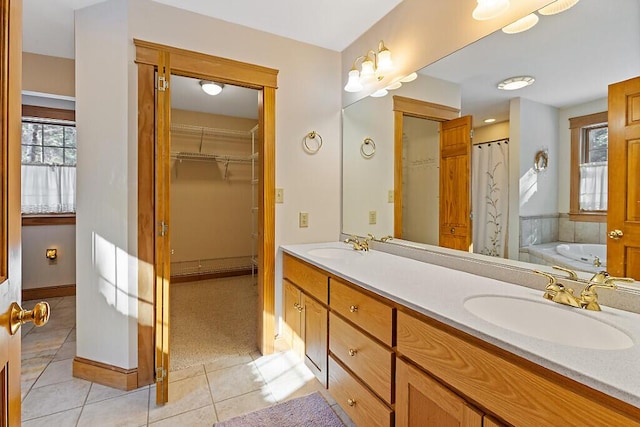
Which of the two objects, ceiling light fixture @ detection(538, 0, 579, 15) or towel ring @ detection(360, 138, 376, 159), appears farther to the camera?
towel ring @ detection(360, 138, 376, 159)

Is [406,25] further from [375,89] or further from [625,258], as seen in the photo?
[625,258]

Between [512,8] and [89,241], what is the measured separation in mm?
2596

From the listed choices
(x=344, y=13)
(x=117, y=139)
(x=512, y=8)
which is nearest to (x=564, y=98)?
(x=512, y=8)

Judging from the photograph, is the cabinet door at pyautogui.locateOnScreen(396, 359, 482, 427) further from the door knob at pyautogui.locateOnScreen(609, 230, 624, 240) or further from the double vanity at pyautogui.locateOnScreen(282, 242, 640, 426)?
the door knob at pyautogui.locateOnScreen(609, 230, 624, 240)

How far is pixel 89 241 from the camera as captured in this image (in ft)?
6.11

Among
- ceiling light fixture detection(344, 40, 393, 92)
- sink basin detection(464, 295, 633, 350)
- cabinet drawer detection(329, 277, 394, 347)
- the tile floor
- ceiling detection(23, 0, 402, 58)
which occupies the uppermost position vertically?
ceiling detection(23, 0, 402, 58)

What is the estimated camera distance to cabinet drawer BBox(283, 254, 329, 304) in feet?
5.66

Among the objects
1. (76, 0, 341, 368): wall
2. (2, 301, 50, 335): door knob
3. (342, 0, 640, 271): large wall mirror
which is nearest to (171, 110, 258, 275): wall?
(76, 0, 341, 368): wall

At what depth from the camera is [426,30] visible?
179 centimetres

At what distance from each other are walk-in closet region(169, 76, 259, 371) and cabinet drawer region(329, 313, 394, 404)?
184 centimetres

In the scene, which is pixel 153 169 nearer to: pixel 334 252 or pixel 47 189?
pixel 334 252

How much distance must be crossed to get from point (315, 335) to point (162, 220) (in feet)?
3.76

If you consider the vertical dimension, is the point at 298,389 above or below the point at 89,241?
below

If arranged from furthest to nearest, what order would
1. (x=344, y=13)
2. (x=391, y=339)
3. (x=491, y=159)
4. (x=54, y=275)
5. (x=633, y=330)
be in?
(x=54, y=275)
(x=344, y=13)
(x=491, y=159)
(x=391, y=339)
(x=633, y=330)
